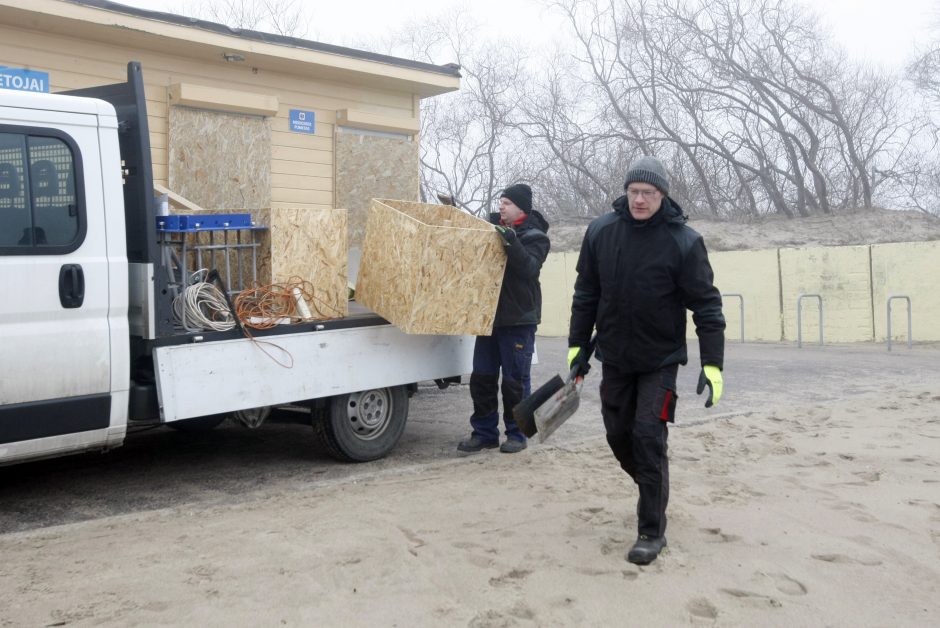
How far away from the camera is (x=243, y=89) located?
10.2 meters

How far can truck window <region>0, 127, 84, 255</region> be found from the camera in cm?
520

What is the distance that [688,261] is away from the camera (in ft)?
15.5

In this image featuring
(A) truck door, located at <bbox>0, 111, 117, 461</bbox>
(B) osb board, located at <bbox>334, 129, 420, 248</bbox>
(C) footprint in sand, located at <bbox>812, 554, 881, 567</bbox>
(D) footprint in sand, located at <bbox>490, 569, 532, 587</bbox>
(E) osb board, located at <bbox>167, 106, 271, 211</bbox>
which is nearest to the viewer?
(D) footprint in sand, located at <bbox>490, 569, 532, 587</bbox>

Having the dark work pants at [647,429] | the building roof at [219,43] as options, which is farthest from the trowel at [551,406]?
the building roof at [219,43]

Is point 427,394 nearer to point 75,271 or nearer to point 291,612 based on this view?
point 75,271

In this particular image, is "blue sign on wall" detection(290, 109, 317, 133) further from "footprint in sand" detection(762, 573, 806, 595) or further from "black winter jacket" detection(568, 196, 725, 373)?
"footprint in sand" detection(762, 573, 806, 595)

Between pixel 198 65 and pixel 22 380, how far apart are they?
5.47m

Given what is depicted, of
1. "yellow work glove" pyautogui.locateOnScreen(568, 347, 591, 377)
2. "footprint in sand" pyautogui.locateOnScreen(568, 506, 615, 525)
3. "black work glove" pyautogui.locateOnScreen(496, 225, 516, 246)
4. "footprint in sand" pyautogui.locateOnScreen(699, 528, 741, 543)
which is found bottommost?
"footprint in sand" pyautogui.locateOnScreen(699, 528, 741, 543)

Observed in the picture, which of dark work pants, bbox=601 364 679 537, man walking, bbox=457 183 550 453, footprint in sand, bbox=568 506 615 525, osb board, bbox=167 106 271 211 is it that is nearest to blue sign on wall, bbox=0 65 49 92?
osb board, bbox=167 106 271 211

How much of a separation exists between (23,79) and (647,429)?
6817mm

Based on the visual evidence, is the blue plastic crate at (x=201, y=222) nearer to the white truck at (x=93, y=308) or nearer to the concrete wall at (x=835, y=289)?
the white truck at (x=93, y=308)

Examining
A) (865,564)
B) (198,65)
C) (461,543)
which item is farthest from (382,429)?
(198,65)

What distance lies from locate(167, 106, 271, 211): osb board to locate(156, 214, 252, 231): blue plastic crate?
10.9ft

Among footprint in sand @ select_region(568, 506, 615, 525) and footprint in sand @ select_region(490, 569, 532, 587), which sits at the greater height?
footprint in sand @ select_region(568, 506, 615, 525)
